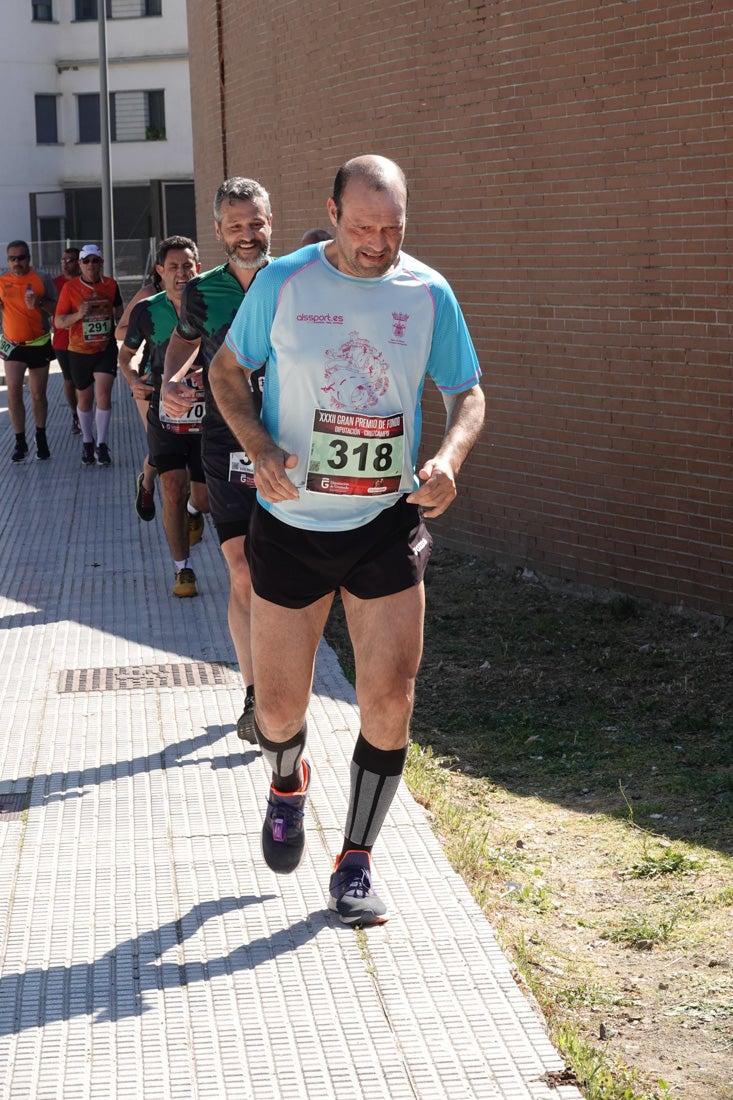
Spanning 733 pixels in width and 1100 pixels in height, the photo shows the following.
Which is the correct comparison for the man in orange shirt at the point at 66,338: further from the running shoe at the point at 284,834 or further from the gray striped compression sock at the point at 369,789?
the gray striped compression sock at the point at 369,789

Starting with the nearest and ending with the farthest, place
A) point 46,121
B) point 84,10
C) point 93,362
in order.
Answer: point 93,362 < point 84,10 < point 46,121

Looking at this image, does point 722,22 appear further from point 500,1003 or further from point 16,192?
point 16,192

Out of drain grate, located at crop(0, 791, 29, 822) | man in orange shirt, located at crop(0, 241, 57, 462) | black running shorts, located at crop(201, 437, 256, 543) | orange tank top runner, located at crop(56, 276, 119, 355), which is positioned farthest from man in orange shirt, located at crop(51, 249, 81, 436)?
drain grate, located at crop(0, 791, 29, 822)

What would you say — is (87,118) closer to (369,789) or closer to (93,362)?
(93,362)

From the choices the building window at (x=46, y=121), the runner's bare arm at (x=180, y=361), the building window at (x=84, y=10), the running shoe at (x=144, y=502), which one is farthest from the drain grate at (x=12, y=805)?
the building window at (x=84, y=10)

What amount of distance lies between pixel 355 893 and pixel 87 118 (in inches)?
2028

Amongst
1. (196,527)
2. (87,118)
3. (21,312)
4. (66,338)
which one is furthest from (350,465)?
(87,118)

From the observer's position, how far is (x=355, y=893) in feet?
14.4

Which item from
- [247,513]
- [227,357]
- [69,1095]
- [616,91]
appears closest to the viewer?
[69,1095]

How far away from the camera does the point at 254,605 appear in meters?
4.42

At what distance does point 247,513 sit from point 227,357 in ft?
6.03

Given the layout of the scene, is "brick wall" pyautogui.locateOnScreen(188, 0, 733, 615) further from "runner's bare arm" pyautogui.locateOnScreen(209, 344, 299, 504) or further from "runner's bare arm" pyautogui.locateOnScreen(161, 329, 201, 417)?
"runner's bare arm" pyautogui.locateOnScreen(209, 344, 299, 504)

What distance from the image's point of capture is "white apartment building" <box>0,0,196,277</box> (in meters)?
50.5

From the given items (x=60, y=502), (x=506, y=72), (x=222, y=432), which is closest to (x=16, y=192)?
(x=60, y=502)
